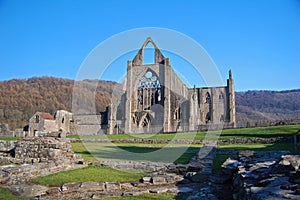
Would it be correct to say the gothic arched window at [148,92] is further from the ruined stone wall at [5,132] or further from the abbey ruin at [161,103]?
the ruined stone wall at [5,132]

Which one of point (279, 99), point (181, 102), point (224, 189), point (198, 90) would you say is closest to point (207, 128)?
point (181, 102)

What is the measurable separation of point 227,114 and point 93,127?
26.5 m

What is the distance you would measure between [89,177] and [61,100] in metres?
84.0

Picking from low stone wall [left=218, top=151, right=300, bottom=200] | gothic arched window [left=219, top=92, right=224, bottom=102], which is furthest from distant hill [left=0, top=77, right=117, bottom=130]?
low stone wall [left=218, top=151, right=300, bottom=200]

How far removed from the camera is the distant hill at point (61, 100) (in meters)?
75.7

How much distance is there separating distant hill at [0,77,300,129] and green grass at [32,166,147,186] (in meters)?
56.4

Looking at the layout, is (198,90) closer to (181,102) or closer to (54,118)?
(181,102)

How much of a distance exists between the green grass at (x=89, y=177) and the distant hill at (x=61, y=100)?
56.4m

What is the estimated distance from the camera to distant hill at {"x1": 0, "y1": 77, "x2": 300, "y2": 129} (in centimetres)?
7574

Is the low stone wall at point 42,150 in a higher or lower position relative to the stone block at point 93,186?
higher

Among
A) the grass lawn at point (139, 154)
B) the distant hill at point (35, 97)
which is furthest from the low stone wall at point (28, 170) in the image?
the distant hill at point (35, 97)

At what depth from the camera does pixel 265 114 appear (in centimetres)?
10062

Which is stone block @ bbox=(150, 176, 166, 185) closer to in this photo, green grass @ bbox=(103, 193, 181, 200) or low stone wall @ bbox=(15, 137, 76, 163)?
green grass @ bbox=(103, 193, 181, 200)

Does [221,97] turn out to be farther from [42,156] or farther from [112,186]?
[112,186]
